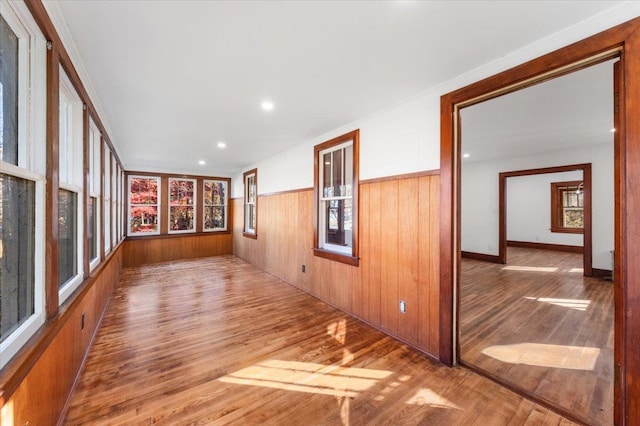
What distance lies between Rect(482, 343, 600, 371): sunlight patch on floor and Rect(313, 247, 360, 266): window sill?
1.56 meters

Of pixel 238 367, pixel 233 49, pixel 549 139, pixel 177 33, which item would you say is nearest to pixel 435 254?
pixel 238 367

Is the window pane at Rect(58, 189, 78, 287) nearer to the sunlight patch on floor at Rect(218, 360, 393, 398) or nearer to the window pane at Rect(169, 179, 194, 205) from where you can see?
the sunlight patch on floor at Rect(218, 360, 393, 398)

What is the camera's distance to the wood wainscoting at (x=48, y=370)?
41.5 inches

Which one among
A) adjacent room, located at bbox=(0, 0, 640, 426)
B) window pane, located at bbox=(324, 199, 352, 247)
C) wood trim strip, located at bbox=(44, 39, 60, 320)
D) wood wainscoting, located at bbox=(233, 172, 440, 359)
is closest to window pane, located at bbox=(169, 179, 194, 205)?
adjacent room, located at bbox=(0, 0, 640, 426)

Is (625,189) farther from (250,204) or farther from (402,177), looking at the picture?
(250,204)

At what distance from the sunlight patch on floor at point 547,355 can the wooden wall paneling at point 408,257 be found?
701mm

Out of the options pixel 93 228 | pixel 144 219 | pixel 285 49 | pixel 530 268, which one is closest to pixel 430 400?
pixel 285 49

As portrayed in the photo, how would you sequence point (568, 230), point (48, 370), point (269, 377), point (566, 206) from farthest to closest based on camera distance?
1. point (566, 206)
2. point (568, 230)
3. point (269, 377)
4. point (48, 370)

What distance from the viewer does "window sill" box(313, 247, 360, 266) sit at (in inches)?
129

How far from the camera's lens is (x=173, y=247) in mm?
6980

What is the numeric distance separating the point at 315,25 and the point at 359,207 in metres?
2.02

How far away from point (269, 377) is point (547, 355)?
8.24ft

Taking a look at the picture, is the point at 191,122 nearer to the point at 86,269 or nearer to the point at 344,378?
the point at 86,269

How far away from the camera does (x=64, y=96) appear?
6.63 feet
